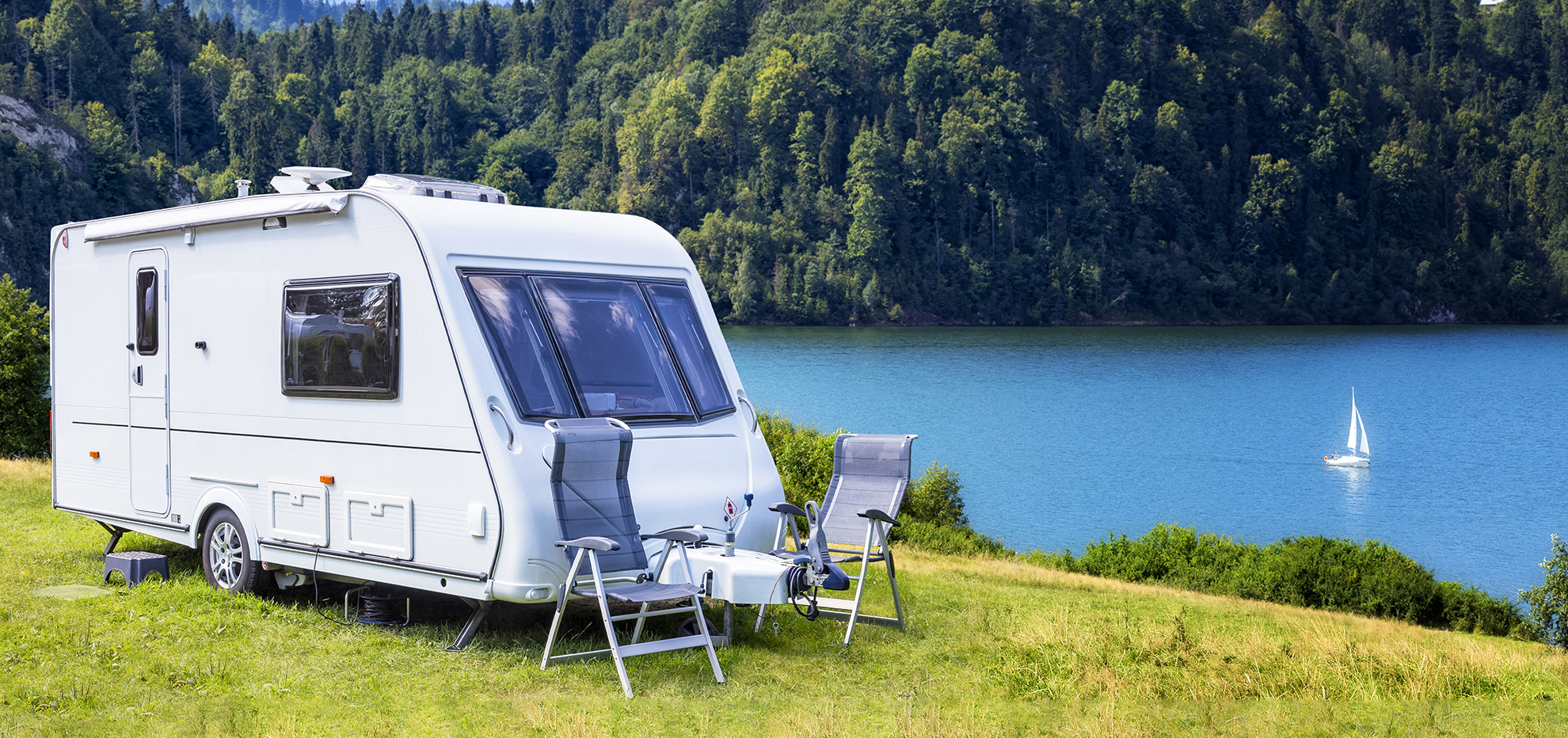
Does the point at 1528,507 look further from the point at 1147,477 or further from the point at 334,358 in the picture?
the point at 334,358

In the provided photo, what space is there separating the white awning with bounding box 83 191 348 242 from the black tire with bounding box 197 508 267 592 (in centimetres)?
194

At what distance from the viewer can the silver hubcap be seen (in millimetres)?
8305

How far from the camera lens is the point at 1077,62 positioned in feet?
376

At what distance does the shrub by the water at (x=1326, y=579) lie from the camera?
15.0 m

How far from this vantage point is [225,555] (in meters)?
8.38

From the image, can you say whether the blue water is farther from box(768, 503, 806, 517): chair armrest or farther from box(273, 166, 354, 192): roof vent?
box(273, 166, 354, 192): roof vent

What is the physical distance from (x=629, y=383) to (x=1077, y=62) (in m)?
114

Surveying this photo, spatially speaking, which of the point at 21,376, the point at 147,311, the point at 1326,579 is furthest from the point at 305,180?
the point at 21,376

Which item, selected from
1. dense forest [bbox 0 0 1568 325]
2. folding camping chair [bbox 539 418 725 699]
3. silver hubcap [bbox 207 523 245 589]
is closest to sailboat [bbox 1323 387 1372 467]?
folding camping chair [bbox 539 418 725 699]

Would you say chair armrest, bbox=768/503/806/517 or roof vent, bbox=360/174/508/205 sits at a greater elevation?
roof vent, bbox=360/174/508/205

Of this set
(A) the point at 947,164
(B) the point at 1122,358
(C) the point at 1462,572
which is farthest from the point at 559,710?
(A) the point at 947,164

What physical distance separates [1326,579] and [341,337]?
40.9 feet

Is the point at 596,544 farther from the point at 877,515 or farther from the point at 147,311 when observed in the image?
the point at 147,311

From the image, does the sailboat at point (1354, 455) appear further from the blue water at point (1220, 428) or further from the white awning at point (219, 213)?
the white awning at point (219, 213)
